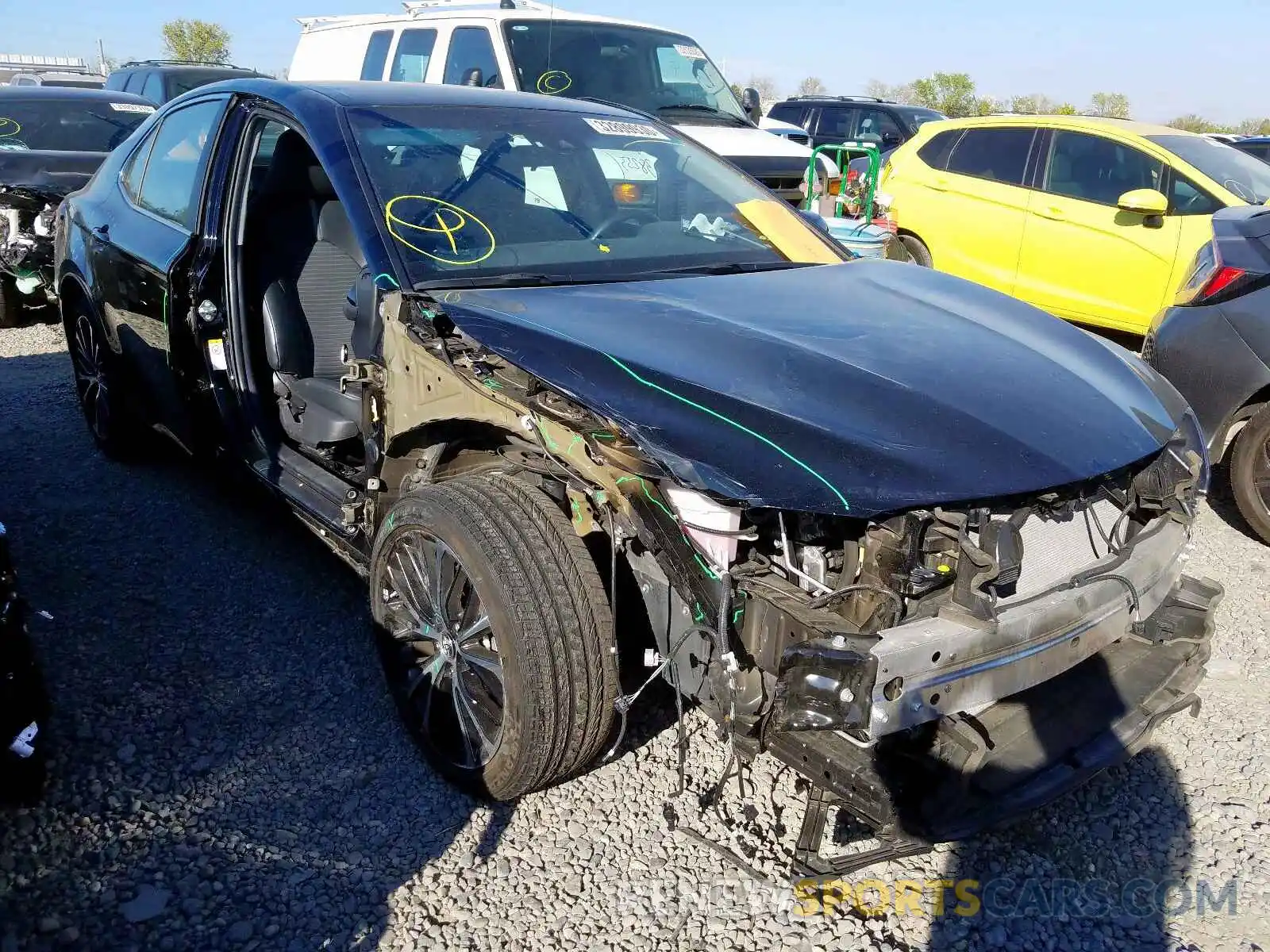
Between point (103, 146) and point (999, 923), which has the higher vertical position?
point (103, 146)

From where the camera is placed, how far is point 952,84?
40562mm

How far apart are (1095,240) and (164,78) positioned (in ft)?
35.8

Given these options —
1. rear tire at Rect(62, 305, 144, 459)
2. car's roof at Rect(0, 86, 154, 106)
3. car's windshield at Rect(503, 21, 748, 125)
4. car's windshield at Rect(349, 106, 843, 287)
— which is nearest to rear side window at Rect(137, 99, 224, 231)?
rear tire at Rect(62, 305, 144, 459)

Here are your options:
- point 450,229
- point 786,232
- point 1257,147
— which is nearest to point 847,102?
point 1257,147

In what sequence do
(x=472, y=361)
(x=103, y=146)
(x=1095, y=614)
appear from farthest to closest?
(x=103, y=146) → (x=472, y=361) → (x=1095, y=614)

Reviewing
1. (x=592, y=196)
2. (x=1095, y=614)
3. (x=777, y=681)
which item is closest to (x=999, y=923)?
(x=1095, y=614)

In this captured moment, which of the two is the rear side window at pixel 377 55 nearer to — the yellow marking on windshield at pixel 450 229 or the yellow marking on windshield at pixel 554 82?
the yellow marking on windshield at pixel 554 82

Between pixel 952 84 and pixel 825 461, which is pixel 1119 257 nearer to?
pixel 825 461

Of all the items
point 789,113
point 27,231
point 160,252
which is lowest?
point 27,231

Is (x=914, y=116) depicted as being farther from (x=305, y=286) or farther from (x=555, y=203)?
(x=555, y=203)

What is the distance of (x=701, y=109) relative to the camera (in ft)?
26.3

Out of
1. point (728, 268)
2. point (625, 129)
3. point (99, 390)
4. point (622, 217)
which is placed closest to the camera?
point (728, 268)

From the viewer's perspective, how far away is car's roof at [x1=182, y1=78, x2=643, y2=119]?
3217 millimetres

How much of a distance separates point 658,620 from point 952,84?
4358 cm
